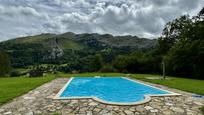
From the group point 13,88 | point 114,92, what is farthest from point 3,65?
point 114,92

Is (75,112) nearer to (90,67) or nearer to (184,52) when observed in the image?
(184,52)

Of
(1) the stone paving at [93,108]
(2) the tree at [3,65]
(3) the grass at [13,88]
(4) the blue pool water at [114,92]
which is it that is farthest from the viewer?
(2) the tree at [3,65]

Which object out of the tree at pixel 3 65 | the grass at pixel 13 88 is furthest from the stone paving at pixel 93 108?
the tree at pixel 3 65

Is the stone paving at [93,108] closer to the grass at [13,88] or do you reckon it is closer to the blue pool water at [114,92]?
the grass at [13,88]

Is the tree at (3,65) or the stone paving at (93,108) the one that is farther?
the tree at (3,65)

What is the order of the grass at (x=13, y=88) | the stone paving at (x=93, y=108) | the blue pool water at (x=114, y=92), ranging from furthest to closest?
the blue pool water at (x=114, y=92), the grass at (x=13, y=88), the stone paving at (x=93, y=108)

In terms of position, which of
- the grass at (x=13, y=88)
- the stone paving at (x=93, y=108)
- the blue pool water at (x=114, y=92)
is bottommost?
the blue pool water at (x=114, y=92)

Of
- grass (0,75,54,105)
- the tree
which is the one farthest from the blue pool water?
the tree

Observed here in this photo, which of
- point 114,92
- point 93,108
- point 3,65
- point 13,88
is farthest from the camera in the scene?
point 3,65

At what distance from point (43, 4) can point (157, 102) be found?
1748cm

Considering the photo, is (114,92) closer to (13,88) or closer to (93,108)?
(93,108)

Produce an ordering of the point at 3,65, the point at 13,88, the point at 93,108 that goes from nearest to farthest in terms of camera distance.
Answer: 1. the point at 93,108
2. the point at 13,88
3. the point at 3,65

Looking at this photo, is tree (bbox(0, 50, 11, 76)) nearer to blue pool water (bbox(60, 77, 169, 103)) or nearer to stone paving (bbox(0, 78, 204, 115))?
blue pool water (bbox(60, 77, 169, 103))

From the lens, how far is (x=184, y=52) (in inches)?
716
